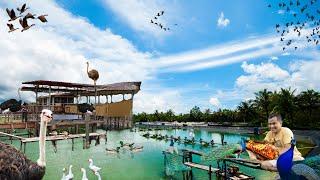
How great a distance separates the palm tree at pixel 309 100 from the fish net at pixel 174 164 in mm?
35441

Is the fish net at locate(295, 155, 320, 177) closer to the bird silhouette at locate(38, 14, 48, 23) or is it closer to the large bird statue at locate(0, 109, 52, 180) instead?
the bird silhouette at locate(38, 14, 48, 23)

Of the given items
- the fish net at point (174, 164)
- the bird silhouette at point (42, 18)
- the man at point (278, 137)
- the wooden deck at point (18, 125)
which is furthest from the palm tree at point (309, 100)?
the bird silhouette at point (42, 18)

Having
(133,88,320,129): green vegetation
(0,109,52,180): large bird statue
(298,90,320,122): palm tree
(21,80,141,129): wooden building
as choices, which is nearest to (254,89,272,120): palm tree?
(133,88,320,129): green vegetation

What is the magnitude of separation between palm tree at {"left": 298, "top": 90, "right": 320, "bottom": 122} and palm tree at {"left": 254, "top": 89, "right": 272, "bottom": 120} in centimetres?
480

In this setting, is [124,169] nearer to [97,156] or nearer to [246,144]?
[97,156]

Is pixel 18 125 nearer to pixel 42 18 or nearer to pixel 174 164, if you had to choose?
pixel 174 164

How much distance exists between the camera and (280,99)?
156ft

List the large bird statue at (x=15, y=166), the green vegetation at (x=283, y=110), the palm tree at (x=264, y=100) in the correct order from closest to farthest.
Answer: the large bird statue at (x=15, y=166), the green vegetation at (x=283, y=110), the palm tree at (x=264, y=100)

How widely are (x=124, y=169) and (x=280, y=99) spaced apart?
33336 mm

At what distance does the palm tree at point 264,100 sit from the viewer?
5309 cm

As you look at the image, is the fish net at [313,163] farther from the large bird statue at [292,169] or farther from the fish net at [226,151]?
the fish net at [226,151]

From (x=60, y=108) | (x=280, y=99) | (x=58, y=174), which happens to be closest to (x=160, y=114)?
(x=280, y=99)

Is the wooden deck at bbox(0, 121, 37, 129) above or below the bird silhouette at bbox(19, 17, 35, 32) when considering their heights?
below

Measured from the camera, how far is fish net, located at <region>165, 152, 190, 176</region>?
1599cm
